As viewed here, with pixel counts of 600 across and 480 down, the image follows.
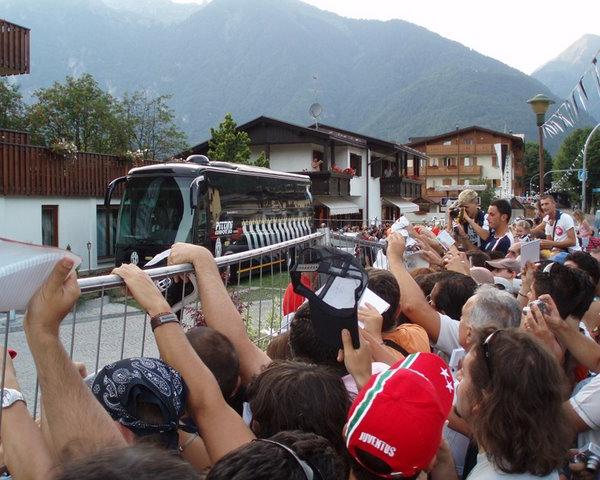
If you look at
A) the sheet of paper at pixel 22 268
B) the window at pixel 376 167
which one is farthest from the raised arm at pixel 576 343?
the window at pixel 376 167

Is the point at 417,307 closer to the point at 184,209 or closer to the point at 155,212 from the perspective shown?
the point at 184,209

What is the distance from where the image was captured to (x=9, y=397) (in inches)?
76.4

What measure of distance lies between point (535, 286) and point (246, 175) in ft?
52.4

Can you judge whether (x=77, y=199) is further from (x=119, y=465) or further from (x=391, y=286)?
(x=119, y=465)

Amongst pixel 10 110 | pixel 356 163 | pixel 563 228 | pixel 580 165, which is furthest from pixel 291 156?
pixel 580 165

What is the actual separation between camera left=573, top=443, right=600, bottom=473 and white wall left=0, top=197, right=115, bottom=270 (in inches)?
713

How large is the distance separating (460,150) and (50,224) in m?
72.8

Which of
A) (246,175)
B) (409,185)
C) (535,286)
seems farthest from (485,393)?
(409,185)

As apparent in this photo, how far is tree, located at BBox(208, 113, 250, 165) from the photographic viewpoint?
103 ft

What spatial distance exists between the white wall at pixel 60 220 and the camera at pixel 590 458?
18.1 meters

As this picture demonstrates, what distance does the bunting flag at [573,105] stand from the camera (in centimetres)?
1405

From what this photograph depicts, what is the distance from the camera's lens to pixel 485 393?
231 centimetres

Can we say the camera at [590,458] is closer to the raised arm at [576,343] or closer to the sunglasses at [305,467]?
the raised arm at [576,343]

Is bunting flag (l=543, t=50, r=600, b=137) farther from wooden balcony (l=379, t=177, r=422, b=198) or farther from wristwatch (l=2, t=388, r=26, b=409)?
wooden balcony (l=379, t=177, r=422, b=198)
